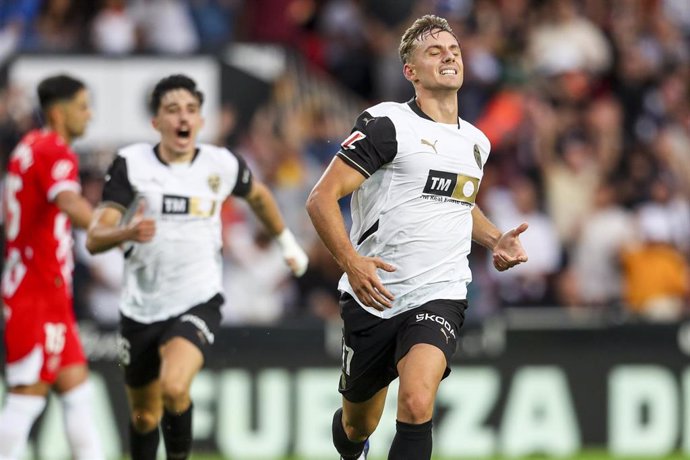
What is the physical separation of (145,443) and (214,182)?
1.81 metres

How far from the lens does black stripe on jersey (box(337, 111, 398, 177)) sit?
24.8 feet

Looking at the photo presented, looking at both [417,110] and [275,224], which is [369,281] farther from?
[275,224]

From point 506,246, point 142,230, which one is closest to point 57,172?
point 142,230

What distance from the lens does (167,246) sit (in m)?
9.20

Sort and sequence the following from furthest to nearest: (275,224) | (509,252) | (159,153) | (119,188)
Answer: (275,224), (159,153), (119,188), (509,252)

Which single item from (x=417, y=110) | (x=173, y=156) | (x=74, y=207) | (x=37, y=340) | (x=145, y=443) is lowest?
(x=145, y=443)

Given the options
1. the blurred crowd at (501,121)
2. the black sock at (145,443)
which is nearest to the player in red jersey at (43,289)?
the black sock at (145,443)

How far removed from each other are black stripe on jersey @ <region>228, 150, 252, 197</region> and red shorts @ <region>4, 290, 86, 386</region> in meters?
1.38

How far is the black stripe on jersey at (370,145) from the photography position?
7.55m

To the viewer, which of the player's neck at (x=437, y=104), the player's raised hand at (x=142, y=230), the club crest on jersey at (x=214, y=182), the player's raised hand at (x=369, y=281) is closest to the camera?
the player's raised hand at (x=369, y=281)

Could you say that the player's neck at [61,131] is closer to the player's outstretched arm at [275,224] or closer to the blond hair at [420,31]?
the player's outstretched arm at [275,224]

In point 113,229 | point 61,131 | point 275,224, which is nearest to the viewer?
point 113,229

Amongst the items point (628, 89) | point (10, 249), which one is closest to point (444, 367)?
point (10, 249)

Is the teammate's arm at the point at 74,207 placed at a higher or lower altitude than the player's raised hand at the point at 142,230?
higher
